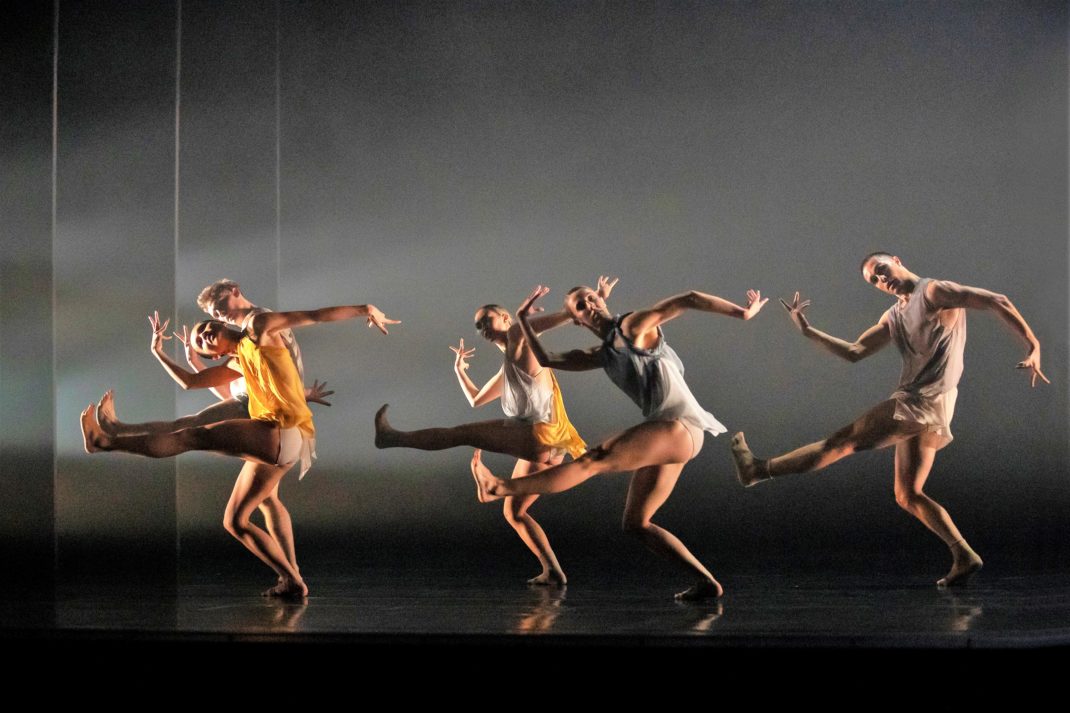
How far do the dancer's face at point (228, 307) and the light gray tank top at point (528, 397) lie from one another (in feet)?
4.59

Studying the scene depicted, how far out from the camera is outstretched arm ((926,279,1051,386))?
22.2 feet

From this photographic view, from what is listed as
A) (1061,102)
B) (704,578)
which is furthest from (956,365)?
(1061,102)

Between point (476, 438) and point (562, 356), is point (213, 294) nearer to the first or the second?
point (476, 438)

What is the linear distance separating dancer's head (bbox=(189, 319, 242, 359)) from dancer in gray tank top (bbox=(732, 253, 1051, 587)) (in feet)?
8.15

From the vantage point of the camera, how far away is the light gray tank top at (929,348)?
697cm

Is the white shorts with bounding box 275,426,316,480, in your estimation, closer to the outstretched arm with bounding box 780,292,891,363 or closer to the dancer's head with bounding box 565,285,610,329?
the dancer's head with bounding box 565,285,610,329

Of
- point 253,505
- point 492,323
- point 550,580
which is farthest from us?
point 550,580

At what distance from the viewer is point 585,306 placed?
6.49 m

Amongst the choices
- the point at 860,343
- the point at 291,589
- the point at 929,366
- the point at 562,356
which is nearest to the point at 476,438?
the point at 562,356

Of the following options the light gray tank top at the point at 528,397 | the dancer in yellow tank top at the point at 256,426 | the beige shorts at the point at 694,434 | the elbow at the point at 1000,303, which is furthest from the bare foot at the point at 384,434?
the elbow at the point at 1000,303

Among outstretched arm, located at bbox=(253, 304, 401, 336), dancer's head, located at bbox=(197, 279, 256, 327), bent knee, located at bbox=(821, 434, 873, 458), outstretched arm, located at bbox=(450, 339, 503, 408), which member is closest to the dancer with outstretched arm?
outstretched arm, located at bbox=(450, 339, 503, 408)

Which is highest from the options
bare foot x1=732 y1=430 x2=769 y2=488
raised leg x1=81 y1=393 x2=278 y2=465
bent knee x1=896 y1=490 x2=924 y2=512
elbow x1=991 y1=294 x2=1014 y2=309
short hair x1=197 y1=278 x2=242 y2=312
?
short hair x1=197 y1=278 x2=242 y2=312

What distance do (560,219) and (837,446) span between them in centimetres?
269

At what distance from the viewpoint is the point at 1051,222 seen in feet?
27.5
